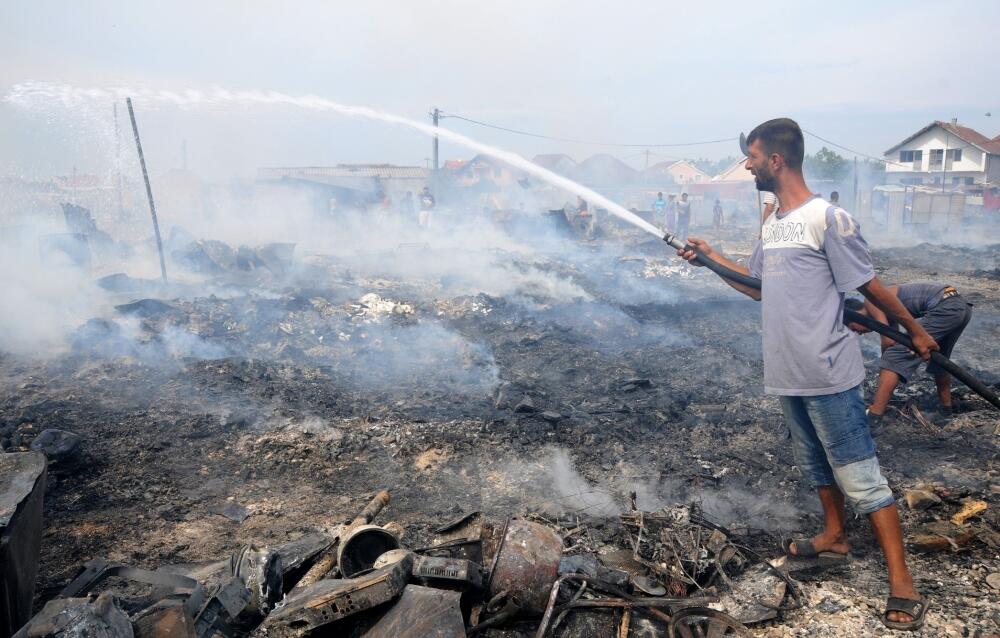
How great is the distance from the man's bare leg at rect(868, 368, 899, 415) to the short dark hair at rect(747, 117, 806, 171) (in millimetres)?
2992

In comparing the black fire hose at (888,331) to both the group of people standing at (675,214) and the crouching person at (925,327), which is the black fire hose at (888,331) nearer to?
the crouching person at (925,327)

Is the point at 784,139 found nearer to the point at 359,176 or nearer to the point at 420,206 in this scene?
the point at 420,206

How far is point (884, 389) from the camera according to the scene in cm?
520

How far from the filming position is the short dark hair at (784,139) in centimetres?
309

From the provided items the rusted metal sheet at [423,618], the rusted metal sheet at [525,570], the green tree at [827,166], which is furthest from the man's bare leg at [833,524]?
the green tree at [827,166]

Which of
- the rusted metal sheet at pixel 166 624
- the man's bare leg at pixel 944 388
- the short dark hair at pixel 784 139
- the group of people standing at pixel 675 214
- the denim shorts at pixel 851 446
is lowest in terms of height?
the rusted metal sheet at pixel 166 624

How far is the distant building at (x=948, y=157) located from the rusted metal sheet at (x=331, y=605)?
47728mm

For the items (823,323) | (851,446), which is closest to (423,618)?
(851,446)

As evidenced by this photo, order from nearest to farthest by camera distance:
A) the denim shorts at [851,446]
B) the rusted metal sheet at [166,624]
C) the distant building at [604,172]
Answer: the rusted metal sheet at [166,624] < the denim shorts at [851,446] < the distant building at [604,172]

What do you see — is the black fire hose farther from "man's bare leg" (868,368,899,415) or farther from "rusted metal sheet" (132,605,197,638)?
"rusted metal sheet" (132,605,197,638)

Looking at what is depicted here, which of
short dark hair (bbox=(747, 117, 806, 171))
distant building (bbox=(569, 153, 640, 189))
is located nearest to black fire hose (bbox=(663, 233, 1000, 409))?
short dark hair (bbox=(747, 117, 806, 171))

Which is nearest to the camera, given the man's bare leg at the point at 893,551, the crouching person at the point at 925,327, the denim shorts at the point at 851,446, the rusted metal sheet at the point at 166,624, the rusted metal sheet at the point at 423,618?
the rusted metal sheet at the point at 423,618

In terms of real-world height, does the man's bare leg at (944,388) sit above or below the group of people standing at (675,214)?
below

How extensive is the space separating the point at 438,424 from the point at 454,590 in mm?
3019
